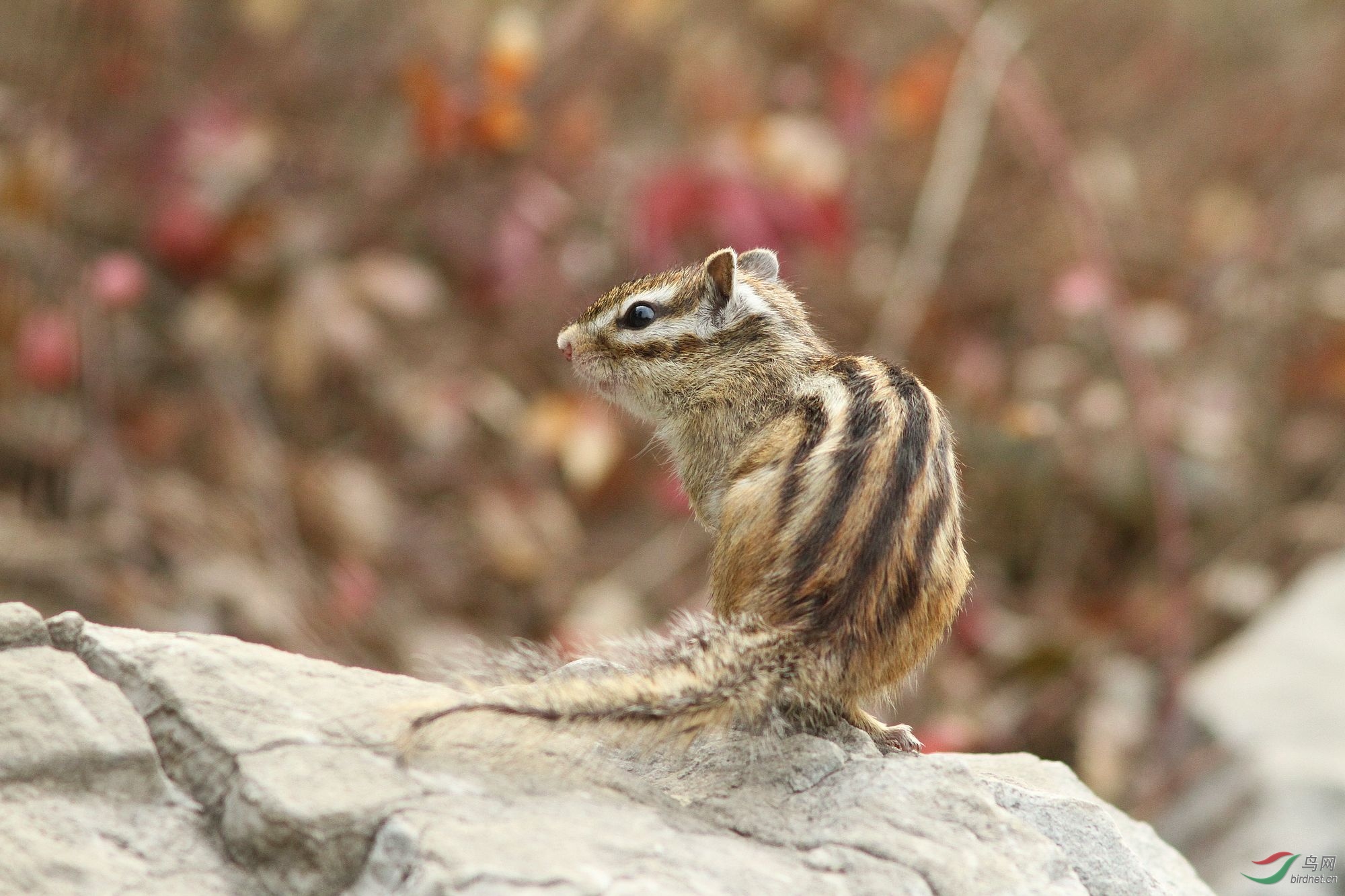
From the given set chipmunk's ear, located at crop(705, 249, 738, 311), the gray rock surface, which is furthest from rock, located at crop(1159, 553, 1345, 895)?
chipmunk's ear, located at crop(705, 249, 738, 311)

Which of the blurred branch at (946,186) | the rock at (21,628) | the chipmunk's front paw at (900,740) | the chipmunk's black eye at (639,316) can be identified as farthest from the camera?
the blurred branch at (946,186)

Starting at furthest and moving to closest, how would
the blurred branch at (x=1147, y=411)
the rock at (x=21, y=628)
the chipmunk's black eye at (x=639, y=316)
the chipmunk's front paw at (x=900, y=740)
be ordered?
the blurred branch at (x=1147, y=411), the chipmunk's black eye at (x=639, y=316), the chipmunk's front paw at (x=900, y=740), the rock at (x=21, y=628)

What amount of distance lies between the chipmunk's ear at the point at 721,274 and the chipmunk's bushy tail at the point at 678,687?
1.00 metres

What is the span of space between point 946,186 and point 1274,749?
13.0 feet

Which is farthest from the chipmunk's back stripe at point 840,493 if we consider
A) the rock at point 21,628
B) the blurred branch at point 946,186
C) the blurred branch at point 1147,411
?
the blurred branch at point 946,186

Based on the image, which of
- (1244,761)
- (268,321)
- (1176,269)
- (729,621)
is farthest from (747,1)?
(729,621)

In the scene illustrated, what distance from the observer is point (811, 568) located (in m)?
2.67

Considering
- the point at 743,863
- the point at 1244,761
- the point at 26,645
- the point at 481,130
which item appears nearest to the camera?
the point at 743,863

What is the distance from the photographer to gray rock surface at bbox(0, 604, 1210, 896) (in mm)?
2244

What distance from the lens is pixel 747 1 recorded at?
30.5 feet

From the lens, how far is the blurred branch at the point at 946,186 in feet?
22.0

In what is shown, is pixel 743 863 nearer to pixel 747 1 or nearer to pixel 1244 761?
pixel 1244 761

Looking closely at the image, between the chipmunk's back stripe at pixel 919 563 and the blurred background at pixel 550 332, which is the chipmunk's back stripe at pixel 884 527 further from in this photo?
the blurred background at pixel 550 332

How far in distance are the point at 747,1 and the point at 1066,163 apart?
3.99m
